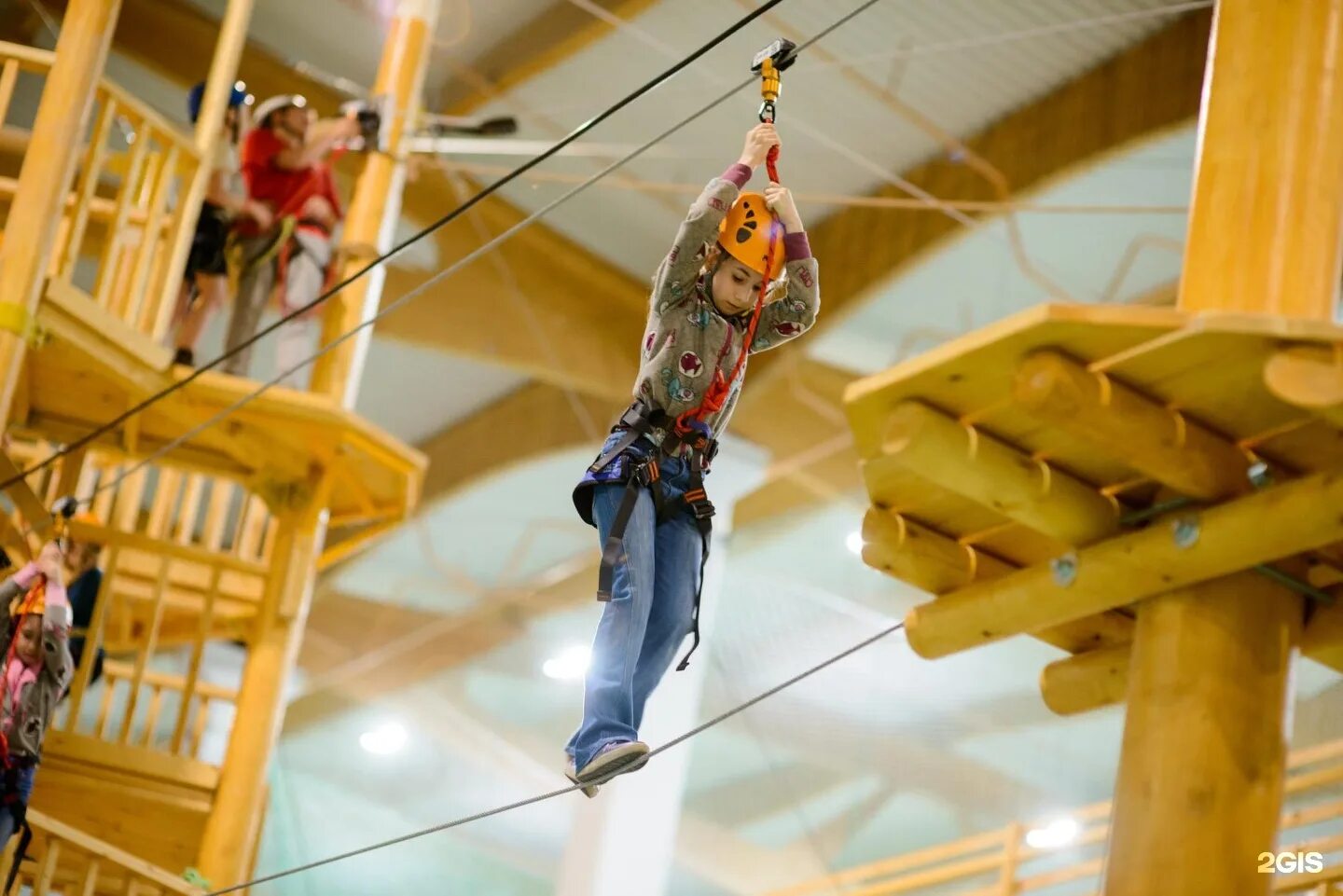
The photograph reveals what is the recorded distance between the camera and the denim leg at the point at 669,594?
426cm

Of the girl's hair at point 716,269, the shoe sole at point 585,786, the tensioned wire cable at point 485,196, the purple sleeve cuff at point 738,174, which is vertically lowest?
the shoe sole at point 585,786

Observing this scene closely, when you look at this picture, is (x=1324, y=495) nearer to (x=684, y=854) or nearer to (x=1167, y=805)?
(x=1167, y=805)

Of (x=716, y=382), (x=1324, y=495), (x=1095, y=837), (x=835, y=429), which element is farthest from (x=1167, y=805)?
(x=835, y=429)

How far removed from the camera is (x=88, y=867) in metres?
6.64

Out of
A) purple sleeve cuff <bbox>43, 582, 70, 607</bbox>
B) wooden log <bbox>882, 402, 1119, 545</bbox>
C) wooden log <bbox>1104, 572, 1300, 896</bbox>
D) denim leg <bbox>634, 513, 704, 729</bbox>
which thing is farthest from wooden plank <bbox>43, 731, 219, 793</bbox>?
wooden log <bbox>1104, 572, 1300, 896</bbox>

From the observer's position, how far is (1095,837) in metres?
8.28

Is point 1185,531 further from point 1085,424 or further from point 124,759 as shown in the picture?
point 124,759

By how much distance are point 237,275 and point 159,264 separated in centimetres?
62

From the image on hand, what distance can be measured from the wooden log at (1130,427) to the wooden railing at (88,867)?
3.79 metres

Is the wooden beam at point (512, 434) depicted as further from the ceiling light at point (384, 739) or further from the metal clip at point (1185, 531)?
the metal clip at point (1185, 531)

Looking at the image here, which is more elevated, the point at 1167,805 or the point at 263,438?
the point at 263,438

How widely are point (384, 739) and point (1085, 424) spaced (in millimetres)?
10373

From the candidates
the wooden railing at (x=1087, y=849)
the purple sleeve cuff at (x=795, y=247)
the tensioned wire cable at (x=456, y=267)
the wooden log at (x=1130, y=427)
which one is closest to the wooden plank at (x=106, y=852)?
the tensioned wire cable at (x=456, y=267)

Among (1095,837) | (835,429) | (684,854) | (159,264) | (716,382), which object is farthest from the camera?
(684,854)
